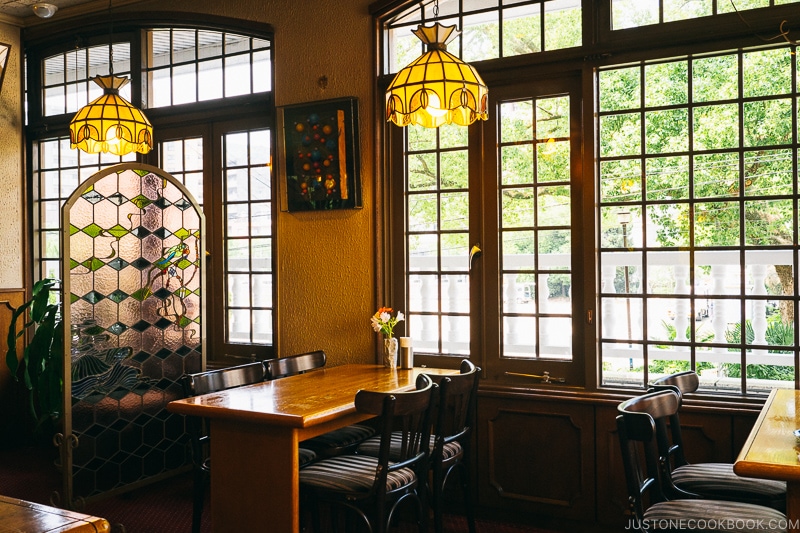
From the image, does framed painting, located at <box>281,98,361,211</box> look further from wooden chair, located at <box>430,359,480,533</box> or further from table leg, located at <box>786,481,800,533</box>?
table leg, located at <box>786,481,800,533</box>

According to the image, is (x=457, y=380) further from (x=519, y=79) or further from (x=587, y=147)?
(x=519, y=79)

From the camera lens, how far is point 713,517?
2592 mm

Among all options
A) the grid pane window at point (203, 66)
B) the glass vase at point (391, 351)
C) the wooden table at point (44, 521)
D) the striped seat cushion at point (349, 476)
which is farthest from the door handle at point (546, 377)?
the wooden table at point (44, 521)

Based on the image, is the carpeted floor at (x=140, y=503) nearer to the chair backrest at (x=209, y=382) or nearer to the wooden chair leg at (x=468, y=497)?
the wooden chair leg at (x=468, y=497)

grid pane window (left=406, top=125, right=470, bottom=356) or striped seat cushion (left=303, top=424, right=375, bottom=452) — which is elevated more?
grid pane window (left=406, top=125, right=470, bottom=356)

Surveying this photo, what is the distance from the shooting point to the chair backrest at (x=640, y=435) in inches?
103

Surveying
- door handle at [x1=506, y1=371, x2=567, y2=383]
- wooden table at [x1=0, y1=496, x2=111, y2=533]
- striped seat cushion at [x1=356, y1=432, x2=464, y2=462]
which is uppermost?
Result: wooden table at [x1=0, y1=496, x2=111, y2=533]

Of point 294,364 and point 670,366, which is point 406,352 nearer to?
point 294,364

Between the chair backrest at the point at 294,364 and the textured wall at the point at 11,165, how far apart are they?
303 cm

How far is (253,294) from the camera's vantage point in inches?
213

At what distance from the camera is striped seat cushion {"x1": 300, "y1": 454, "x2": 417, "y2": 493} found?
3201 mm

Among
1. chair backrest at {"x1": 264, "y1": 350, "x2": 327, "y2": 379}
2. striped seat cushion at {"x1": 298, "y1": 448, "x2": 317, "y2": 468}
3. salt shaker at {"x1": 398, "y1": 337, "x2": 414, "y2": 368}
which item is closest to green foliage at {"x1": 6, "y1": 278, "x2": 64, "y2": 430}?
chair backrest at {"x1": 264, "y1": 350, "x2": 327, "y2": 379}

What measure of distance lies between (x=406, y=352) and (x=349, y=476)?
1.34 metres

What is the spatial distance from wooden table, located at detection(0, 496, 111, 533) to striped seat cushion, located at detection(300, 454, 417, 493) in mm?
1504
